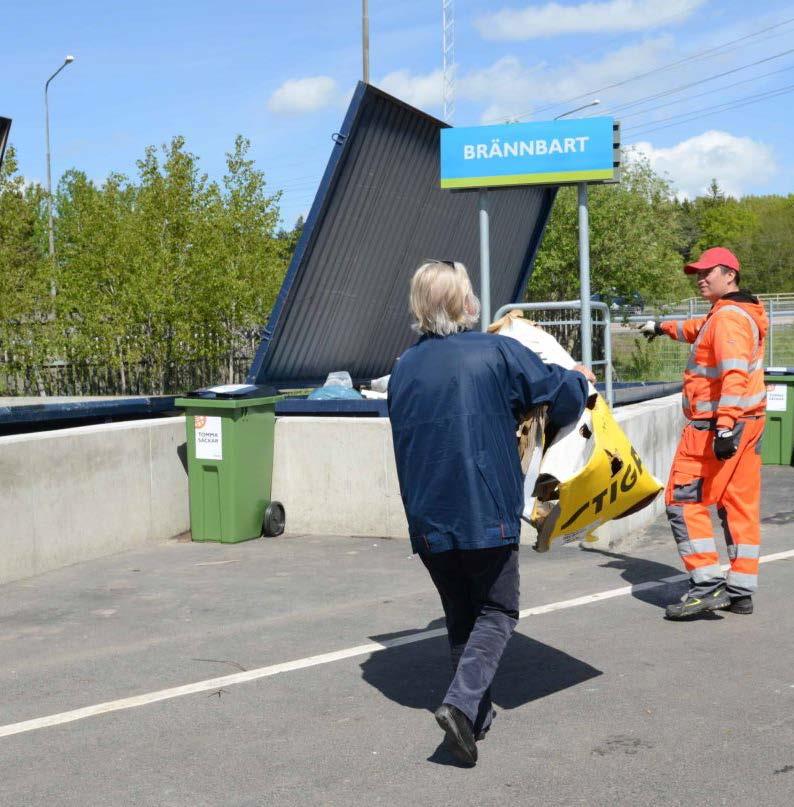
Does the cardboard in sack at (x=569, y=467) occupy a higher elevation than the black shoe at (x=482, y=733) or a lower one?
higher

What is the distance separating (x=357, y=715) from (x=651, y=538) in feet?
14.4

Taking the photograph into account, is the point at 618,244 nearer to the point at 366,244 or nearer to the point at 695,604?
the point at 366,244

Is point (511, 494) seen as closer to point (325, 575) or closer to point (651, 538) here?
point (325, 575)

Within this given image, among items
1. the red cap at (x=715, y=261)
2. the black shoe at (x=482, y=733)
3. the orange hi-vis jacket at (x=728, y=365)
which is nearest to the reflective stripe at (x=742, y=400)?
the orange hi-vis jacket at (x=728, y=365)

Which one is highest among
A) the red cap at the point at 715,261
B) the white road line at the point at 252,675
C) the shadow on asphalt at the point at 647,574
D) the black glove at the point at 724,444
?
the red cap at the point at 715,261

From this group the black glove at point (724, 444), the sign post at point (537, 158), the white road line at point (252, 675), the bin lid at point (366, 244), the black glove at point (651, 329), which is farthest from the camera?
the bin lid at point (366, 244)

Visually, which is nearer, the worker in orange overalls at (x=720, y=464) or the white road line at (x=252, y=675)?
the white road line at (x=252, y=675)

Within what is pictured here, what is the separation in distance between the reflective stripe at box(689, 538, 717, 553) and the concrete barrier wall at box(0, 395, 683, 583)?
5.91 ft

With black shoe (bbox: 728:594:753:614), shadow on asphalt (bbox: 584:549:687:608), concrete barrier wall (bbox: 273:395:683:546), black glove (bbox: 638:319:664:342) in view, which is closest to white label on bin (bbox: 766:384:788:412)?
concrete barrier wall (bbox: 273:395:683:546)

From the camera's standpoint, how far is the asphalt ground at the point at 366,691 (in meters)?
3.67

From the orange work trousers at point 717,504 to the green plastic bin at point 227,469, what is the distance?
3.53 metres

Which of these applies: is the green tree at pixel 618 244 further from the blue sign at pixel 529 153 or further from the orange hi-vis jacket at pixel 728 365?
the orange hi-vis jacket at pixel 728 365

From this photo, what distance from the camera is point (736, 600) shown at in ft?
19.3

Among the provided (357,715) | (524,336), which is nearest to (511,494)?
(524,336)
